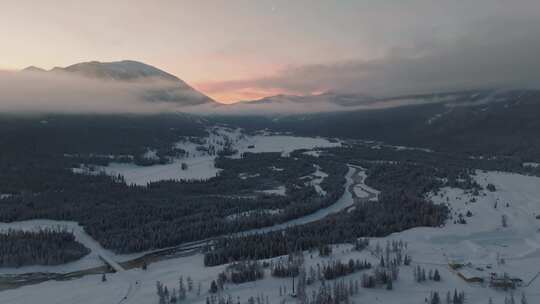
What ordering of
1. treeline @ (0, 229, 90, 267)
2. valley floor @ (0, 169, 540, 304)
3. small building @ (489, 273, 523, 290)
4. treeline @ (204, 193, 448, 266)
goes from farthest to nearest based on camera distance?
1. treeline @ (204, 193, 448, 266)
2. treeline @ (0, 229, 90, 267)
3. small building @ (489, 273, 523, 290)
4. valley floor @ (0, 169, 540, 304)

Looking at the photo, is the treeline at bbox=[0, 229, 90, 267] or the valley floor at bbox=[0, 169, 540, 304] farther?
the treeline at bbox=[0, 229, 90, 267]

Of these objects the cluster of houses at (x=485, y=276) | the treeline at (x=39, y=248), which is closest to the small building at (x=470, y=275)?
the cluster of houses at (x=485, y=276)

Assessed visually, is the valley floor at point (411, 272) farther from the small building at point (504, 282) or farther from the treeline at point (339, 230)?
the treeline at point (339, 230)

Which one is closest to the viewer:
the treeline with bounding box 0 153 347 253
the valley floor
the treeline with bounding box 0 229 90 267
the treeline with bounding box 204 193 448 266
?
the valley floor

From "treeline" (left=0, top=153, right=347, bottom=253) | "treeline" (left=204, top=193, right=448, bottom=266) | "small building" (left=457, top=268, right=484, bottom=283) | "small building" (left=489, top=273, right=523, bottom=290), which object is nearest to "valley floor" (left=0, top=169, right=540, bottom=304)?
"small building" (left=457, top=268, right=484, bottom=283)

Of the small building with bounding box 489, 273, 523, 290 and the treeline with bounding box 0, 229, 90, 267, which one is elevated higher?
the small building with bounding box 489, 273, 523, 290

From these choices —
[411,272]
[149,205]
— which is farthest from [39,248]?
[411,272]

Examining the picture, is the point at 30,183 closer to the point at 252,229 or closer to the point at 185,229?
the point at 185,229

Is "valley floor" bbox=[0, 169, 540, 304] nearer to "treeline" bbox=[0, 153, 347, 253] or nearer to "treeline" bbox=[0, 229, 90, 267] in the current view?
"treeline" bbox=[0, 229, 90, 267]

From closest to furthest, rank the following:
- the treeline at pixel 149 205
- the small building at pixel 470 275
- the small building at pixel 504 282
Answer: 1. the small building at pixel 504 282
2. the small building at pixel 470 275
3. the treeline at pixel 149 205

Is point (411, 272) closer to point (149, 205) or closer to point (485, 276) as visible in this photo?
point (485, 276)
